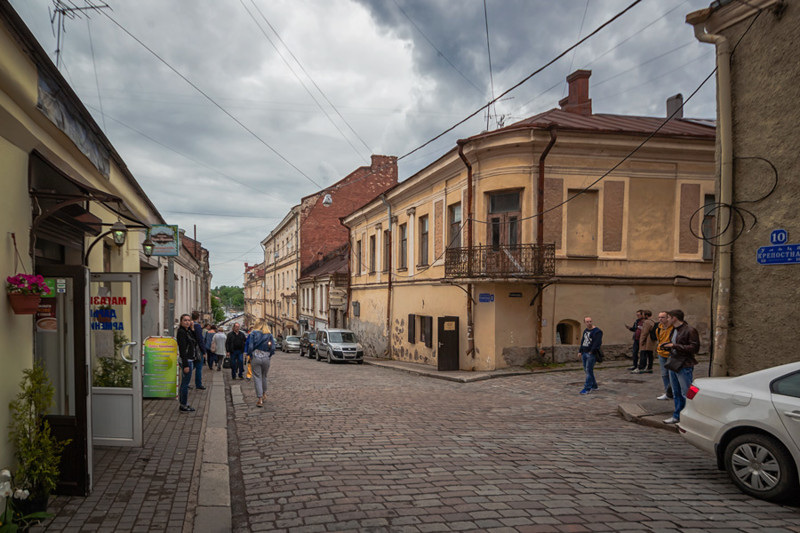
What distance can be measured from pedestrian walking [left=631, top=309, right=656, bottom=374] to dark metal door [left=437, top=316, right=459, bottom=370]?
18.3 feet

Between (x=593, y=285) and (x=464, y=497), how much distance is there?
13.7 m

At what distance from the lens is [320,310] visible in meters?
39.1

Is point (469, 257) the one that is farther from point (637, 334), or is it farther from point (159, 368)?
point (159, 368)

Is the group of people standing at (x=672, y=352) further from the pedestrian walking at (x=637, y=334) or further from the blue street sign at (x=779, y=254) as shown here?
the blue street sign at (x=779, y=254)

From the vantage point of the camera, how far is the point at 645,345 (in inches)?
581

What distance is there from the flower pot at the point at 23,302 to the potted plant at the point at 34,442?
22.3 inches

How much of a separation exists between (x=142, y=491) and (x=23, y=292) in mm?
2279

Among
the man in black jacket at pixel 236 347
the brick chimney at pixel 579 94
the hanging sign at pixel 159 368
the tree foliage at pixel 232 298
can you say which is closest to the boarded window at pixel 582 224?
the brick chimney at pixel 579 94

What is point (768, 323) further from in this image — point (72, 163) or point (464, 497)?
point (72, 163)

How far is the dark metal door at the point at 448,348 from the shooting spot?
60.5ft

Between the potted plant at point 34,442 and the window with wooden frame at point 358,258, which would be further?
the window with wooden frame at point 358,258

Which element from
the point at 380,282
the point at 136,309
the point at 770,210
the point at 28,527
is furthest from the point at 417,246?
the point at 28,527

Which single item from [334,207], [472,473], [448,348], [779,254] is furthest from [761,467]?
[334,207]

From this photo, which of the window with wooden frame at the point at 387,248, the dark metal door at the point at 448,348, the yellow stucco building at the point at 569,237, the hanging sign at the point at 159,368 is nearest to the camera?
the hanging sign at the point at 159,368
